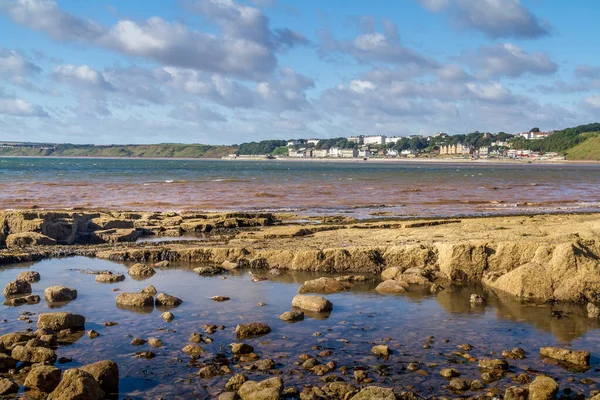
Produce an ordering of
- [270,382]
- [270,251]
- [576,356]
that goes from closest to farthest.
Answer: [270,382] < [576,356] < [270,251]

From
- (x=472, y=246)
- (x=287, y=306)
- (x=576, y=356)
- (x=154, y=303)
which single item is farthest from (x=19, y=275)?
(x=576, y=356)

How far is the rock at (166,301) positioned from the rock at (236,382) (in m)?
6.08

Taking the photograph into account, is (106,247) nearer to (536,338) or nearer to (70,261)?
(70,261)

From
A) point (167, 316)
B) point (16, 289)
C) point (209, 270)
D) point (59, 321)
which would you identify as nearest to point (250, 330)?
point (167, 316)

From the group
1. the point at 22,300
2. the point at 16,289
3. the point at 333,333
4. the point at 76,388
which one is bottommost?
the point at 333,333

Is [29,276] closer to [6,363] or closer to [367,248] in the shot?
[6,363]

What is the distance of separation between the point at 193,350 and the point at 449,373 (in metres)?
5.24

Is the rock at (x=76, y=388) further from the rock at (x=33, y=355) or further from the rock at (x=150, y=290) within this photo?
the rock at (x=150, y=290)

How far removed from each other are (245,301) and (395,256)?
6.44 meters

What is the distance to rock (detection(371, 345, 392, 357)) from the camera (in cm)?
1286

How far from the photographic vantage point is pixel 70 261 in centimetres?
2406

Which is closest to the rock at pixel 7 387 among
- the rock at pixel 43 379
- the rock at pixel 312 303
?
the rock at pixel 43 379

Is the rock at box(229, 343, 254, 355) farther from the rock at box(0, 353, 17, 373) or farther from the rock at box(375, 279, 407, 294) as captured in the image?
the rock at box(375, 279, 407, 294)

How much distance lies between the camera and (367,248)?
2219cm
